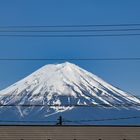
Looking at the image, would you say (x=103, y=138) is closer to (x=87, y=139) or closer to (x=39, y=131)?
(x=87, y=139)

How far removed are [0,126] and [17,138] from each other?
135cm

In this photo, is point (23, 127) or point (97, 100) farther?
point (97, 100)

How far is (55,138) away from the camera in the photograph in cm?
3766

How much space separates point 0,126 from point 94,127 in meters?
5.42

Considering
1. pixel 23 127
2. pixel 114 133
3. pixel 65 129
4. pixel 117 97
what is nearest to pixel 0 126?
pixel 23 127

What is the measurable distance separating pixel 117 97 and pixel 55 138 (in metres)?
160

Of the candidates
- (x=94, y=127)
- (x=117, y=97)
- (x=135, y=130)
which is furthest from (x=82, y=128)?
(x=117, y=97)

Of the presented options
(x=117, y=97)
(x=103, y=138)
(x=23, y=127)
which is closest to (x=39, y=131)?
(x=23, y=127)

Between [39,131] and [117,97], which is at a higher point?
[117,97]

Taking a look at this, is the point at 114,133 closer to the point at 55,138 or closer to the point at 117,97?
the point at 55,138

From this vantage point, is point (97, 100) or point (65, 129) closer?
point (65, 129)

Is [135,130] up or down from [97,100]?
down

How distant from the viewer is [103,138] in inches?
1494

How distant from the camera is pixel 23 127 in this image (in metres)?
38.2
